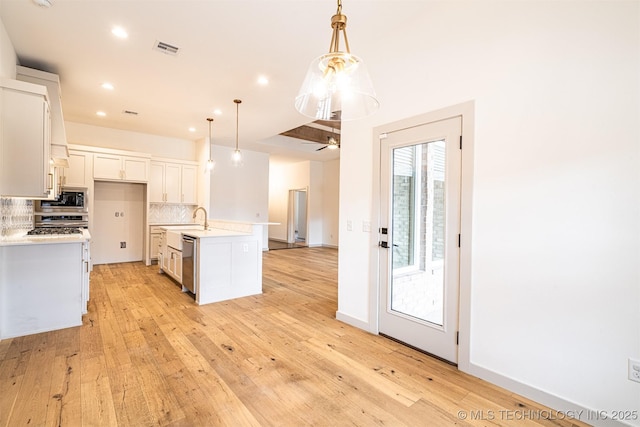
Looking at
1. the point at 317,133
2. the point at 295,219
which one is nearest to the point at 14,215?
the point at 317,133

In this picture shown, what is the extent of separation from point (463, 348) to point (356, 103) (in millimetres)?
2042

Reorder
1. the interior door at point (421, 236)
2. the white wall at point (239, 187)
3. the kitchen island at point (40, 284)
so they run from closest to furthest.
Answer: the interior door at point (421, 236) < the kitchen island at point (40, 284) < the white wall at point (239, 187)

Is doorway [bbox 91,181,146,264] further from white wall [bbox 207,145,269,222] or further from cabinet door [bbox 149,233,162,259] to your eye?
white wall [bbox 207,145,269,222]

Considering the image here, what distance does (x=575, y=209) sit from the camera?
1.81 m

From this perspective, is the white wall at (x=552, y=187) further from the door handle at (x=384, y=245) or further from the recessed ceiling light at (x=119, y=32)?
the recessed ceiling light at (x=119, y=32)

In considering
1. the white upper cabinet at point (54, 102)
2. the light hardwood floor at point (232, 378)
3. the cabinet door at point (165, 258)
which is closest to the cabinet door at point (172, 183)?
the cabinet door at point (165, 258)

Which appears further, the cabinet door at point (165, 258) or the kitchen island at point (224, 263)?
the cabinet door at point (165, 258)

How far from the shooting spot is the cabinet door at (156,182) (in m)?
6.55

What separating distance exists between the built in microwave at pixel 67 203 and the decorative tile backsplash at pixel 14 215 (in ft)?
3.39

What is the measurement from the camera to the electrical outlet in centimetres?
160

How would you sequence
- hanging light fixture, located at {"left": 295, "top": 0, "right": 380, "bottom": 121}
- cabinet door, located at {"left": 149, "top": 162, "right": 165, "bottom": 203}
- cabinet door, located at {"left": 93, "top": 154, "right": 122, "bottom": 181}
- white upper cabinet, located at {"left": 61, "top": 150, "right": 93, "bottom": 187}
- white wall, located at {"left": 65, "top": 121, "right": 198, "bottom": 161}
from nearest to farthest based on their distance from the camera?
hanging light fixture, located at {"left": 295, "top": 0, "right": 380, "bottom": 121} → white upper cabinet, located at {"left": 61, "top": 150, "right": 93, "bottom": 187} → cabinet door, located at {"left": 93, "top": 154, "right": 122, "bottom": 181} → white wall, located at {"left": 65, "top": 121, "right": 198, "bottom": 161} → cabinet door, located at {"left": 149, "top": 162, "right": 165, "bottom": 203}

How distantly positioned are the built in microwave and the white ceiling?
1489 millimetres

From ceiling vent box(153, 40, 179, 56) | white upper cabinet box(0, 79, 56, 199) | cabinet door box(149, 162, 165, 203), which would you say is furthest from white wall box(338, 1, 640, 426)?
cabinet door box(149, 162, 165, 203)

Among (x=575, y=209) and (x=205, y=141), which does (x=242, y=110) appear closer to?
(x=205, y=141)
